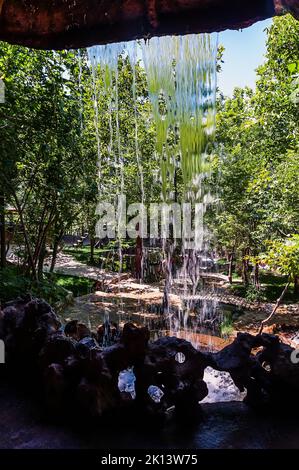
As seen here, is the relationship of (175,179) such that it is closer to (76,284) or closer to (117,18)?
(76,284)

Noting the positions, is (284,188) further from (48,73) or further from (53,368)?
(53,368)

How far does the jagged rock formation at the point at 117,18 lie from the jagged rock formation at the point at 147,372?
7.51ft

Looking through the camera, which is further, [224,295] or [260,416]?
[224,295]

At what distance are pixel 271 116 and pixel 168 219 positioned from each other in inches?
182

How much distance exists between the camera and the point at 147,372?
249 centimetres

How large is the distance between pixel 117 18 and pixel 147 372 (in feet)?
8.77

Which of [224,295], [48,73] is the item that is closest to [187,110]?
[48,73]

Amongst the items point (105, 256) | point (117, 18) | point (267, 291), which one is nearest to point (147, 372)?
point (117, 18)

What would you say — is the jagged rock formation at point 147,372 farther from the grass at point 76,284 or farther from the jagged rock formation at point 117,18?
the grass at point 76,284

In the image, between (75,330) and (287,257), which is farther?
(287,257)

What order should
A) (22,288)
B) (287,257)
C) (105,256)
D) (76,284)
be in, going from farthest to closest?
(105,256) < (76,284) < (22,288) < (287,257)

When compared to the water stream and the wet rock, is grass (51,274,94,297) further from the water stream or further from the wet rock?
the wet rock
